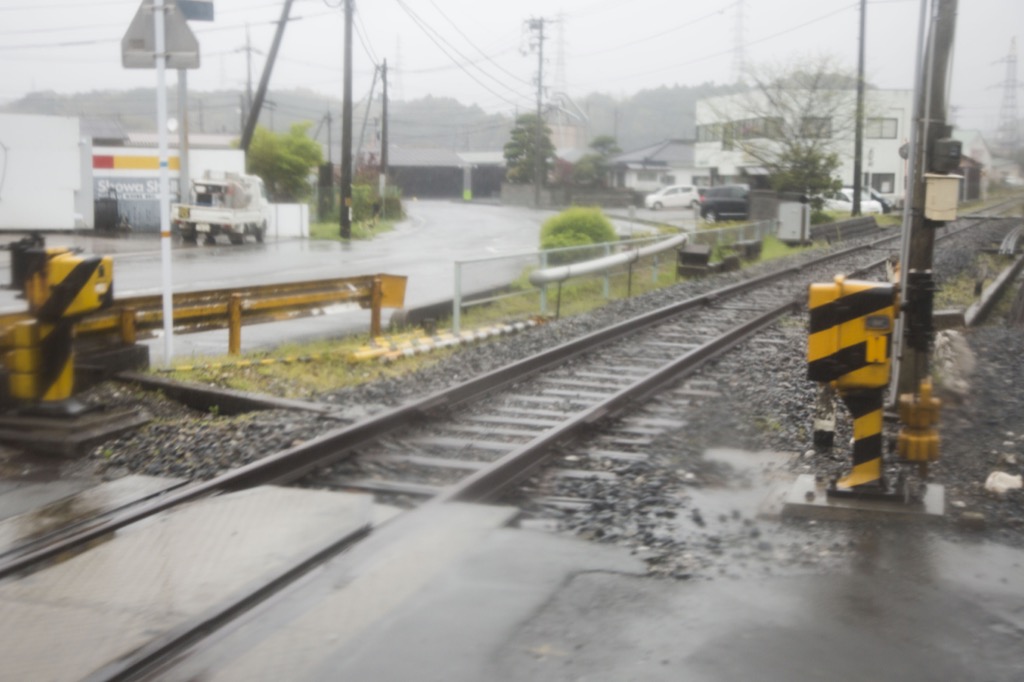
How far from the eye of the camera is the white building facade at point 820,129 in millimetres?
46219

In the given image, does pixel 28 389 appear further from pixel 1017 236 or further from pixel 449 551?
pixel 1017 236

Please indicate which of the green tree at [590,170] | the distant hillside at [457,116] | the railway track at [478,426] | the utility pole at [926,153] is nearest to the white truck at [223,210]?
the railway track at [478,426]

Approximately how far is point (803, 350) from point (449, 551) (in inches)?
304

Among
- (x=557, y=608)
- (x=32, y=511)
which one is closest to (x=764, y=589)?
(x=557, y=608)

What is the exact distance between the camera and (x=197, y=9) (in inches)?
393

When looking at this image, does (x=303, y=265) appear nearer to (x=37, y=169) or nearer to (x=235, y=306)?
(x=37, y=169)

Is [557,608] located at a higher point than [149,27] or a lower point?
lower

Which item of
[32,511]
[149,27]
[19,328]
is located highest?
[149,27]

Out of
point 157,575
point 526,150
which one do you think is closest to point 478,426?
point 157,575

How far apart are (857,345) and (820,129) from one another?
4237 centimetres

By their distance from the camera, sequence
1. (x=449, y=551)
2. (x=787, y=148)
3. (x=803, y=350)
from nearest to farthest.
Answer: (x=449, y=551), (x=803, y=350), (x=787, y=148)

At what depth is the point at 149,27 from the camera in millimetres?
9570

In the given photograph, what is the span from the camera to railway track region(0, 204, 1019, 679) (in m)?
6.09

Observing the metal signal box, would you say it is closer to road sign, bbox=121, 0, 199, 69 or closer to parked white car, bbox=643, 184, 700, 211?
road sign, bbox=121, 0, 199, 69
